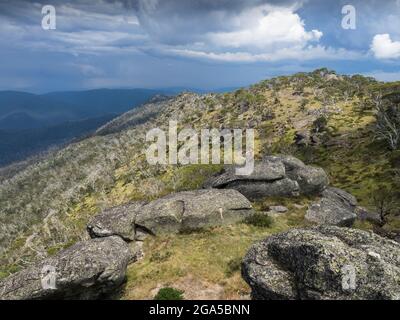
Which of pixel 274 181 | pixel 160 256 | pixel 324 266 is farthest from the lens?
pixel 274 181

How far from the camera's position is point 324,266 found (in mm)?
24906

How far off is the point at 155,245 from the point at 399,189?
212 ft

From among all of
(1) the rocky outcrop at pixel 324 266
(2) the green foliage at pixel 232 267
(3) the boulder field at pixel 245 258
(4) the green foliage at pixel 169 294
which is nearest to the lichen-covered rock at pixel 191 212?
(3) the boulder field at pixel 245 258

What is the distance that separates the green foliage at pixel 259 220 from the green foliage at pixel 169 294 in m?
14.9

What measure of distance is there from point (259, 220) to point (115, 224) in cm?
1530

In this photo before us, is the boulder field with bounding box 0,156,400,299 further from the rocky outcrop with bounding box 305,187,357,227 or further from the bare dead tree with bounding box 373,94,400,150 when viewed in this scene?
the bare dead tree with bounding box 373,94,400,150

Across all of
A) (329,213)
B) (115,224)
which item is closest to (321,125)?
(329,213)

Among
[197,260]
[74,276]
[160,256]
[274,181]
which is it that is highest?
[274,181]

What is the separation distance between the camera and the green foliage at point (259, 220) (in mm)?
44812

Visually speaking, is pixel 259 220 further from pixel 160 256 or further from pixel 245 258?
pixel 245 258
